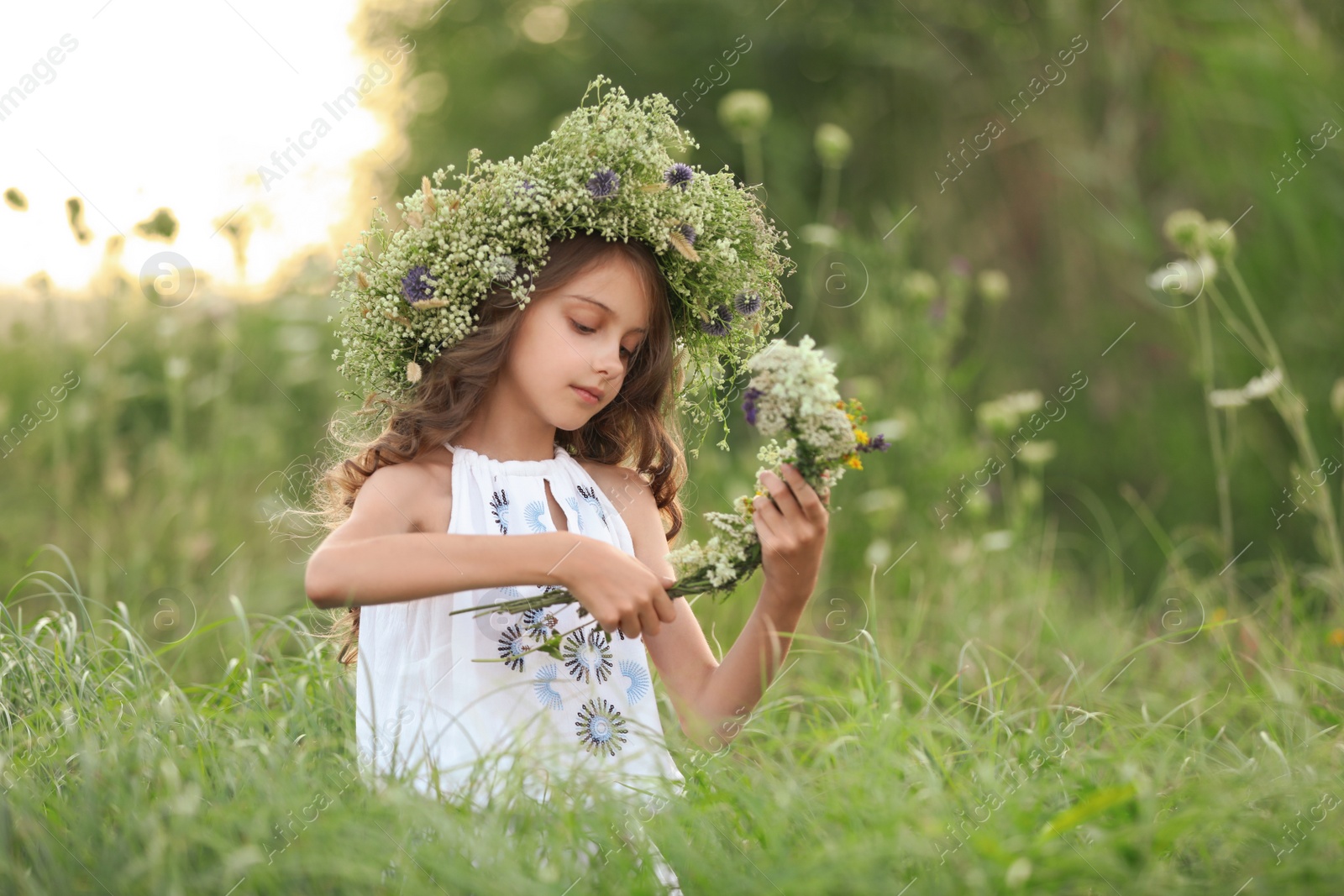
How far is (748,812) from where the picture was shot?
179 centimetres

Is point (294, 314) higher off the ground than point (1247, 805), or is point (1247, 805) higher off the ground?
point (294, 314)

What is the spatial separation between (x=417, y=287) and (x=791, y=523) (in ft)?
2.70

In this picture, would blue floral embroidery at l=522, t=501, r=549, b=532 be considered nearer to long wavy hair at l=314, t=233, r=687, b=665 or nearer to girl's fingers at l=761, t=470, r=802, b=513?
long wavy hair at l=314, t=233, r=687, b=665

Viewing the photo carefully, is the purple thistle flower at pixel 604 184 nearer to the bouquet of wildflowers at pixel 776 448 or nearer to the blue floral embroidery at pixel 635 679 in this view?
the bouquet of wildflowers at pixel 776 448

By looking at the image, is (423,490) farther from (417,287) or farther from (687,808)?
(687,808)

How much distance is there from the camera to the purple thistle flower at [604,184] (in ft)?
6.89

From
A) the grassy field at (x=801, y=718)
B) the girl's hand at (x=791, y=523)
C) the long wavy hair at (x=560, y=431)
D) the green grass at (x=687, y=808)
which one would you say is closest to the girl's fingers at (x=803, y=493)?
the girl's hand at (x=791, y=523)

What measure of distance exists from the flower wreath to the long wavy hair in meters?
0.03

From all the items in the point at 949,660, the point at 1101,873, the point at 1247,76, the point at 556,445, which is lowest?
the point at 949,660

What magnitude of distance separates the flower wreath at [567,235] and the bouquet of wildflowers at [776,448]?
232 millimetres

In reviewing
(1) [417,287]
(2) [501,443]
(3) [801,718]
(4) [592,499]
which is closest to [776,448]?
(4) [592,499]

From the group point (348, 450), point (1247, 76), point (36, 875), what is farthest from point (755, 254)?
point (1247, 76)

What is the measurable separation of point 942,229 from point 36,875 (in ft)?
17.4

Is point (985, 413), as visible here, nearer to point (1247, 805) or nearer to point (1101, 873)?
point (1247, 805)
